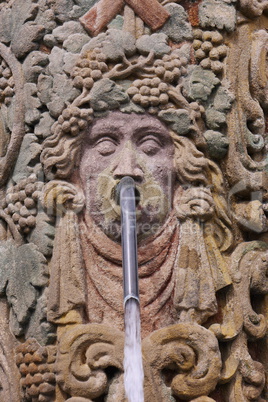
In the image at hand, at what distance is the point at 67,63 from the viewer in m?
6.78

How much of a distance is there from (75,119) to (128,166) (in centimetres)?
34

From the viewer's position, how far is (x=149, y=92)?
21.9 ft

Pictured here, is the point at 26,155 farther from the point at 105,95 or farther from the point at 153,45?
the point at 153,45

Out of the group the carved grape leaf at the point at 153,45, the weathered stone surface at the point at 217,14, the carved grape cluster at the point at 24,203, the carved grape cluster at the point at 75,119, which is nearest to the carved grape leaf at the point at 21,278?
the carved grape cluster at the point at 24,203

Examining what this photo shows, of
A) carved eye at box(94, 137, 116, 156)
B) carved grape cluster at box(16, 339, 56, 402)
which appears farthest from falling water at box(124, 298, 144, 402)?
carved eye at box(94, 137, 116, 156)

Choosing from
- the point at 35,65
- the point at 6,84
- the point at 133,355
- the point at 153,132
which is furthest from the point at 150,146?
the point at 133,355

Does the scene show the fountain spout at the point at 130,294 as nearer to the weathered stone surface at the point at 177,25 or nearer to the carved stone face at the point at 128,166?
the carved stone face at the point at 128,166

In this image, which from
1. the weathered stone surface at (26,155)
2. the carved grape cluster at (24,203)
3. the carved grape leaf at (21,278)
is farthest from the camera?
the weathered stone surface at (26,155)

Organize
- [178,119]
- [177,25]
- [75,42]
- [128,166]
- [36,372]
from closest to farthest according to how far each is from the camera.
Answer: [36,372] → [128,166] → [178,119] → [75,42] → [177,25]

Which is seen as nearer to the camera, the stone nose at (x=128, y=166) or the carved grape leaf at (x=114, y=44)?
the stone nose at (x=128, y=166)

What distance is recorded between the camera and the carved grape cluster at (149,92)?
668 cm

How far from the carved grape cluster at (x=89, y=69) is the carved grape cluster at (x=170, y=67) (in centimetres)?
26

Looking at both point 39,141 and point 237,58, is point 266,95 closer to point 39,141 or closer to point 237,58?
point 237,58

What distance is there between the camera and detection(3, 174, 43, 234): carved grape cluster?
670cm
